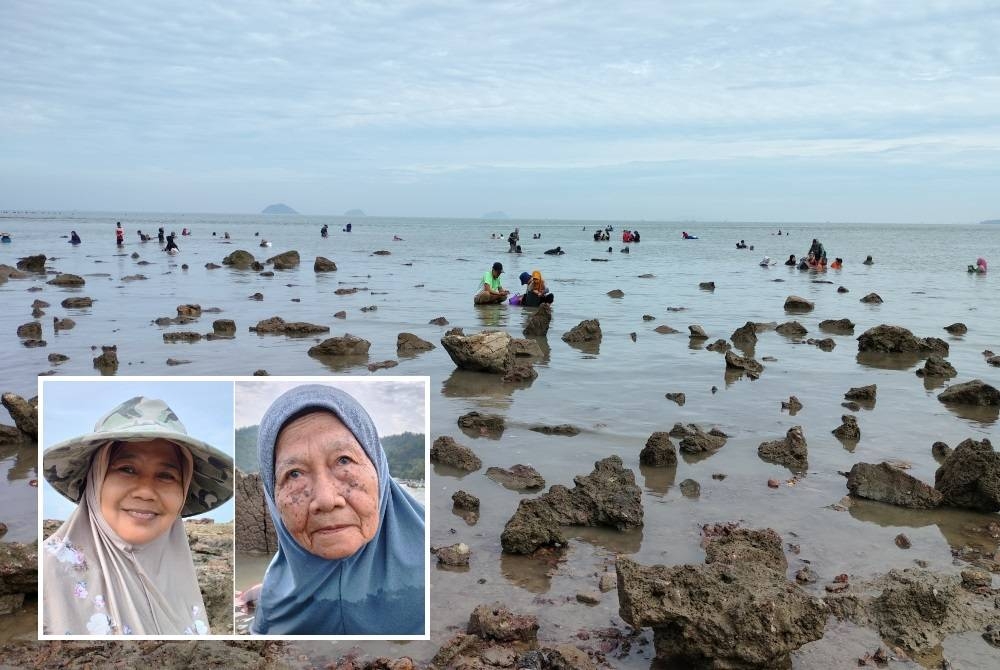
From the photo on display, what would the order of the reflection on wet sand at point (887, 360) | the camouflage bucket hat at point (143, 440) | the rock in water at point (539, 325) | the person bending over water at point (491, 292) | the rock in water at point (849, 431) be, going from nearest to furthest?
the camouflage bucket hat at point (143, 440)
the rock in water at point (849, 431)
the reflection on wet sand at point (887, 360)
the rock in water at point (539, 325)
the person bending over water at point (491, 292)

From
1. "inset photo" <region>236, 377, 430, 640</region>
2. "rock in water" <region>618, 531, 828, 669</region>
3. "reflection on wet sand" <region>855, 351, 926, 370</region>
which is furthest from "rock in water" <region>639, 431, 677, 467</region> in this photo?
"reflection on wet sand" <region>855, 351, 926, 370</region>

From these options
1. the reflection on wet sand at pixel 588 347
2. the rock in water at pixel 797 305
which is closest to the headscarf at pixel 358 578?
the reflection on wet sand at pixel 588 347

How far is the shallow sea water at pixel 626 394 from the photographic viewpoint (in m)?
6.67

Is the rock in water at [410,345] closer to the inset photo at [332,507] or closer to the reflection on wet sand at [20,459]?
the reflection on wet sand at [20,459]

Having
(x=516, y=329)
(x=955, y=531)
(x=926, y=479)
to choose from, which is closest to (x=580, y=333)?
(x=516, y=329)

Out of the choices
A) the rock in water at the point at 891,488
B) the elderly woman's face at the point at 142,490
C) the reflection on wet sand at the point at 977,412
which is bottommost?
the rock in water at the point at 891,488

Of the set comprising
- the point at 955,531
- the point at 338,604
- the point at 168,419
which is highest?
the point at 168,419

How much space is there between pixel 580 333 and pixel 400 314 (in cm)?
610

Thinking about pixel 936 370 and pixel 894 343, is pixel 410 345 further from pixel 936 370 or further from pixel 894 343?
pixel 894 343

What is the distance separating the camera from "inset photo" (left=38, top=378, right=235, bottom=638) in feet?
10.4

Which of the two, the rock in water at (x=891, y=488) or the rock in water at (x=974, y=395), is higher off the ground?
the rock in water at (x=974, y=395)

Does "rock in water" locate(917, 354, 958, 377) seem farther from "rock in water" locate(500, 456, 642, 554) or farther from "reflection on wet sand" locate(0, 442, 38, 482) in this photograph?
"reflection on wet sand" locate(0, 442, 38, 482)

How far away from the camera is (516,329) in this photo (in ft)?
64.1

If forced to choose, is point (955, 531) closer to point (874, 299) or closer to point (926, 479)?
point (926, 479)
